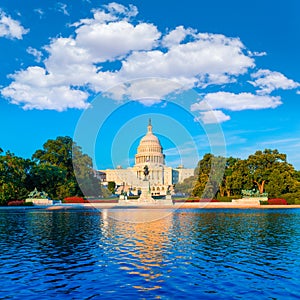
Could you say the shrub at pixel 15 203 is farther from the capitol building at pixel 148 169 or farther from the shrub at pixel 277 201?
the capitol building at pixel 148 169

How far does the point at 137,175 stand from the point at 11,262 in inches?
4407

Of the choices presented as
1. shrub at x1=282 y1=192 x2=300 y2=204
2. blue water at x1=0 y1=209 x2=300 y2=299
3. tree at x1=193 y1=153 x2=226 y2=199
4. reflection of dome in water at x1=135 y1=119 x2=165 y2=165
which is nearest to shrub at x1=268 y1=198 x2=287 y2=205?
shrub at x1=282 y1=192 x2=300 y2=204

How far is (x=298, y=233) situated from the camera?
21.8 m

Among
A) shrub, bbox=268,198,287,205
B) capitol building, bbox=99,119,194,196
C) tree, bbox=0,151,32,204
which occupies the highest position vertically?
capitol building, bbox=99,119,194,196

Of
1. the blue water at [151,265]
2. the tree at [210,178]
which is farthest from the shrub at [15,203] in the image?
the blue water at [151,265]

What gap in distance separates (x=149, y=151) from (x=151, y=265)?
121 meters

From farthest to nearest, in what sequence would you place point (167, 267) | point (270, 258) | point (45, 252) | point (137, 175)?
point (137, 175) → point (45, 252) → point (270, 258) → point (167, 267)

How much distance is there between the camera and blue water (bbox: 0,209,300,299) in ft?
35.6

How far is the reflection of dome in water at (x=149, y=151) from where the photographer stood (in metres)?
134

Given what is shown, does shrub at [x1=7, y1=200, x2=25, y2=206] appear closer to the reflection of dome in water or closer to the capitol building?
the capitol building

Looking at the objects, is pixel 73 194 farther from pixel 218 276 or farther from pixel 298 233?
pixel 218 276

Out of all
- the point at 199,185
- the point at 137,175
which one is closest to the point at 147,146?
the point at 137,175

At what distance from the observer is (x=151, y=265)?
45.5 feet

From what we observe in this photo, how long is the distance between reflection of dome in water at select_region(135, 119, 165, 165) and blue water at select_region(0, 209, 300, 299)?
367ft
